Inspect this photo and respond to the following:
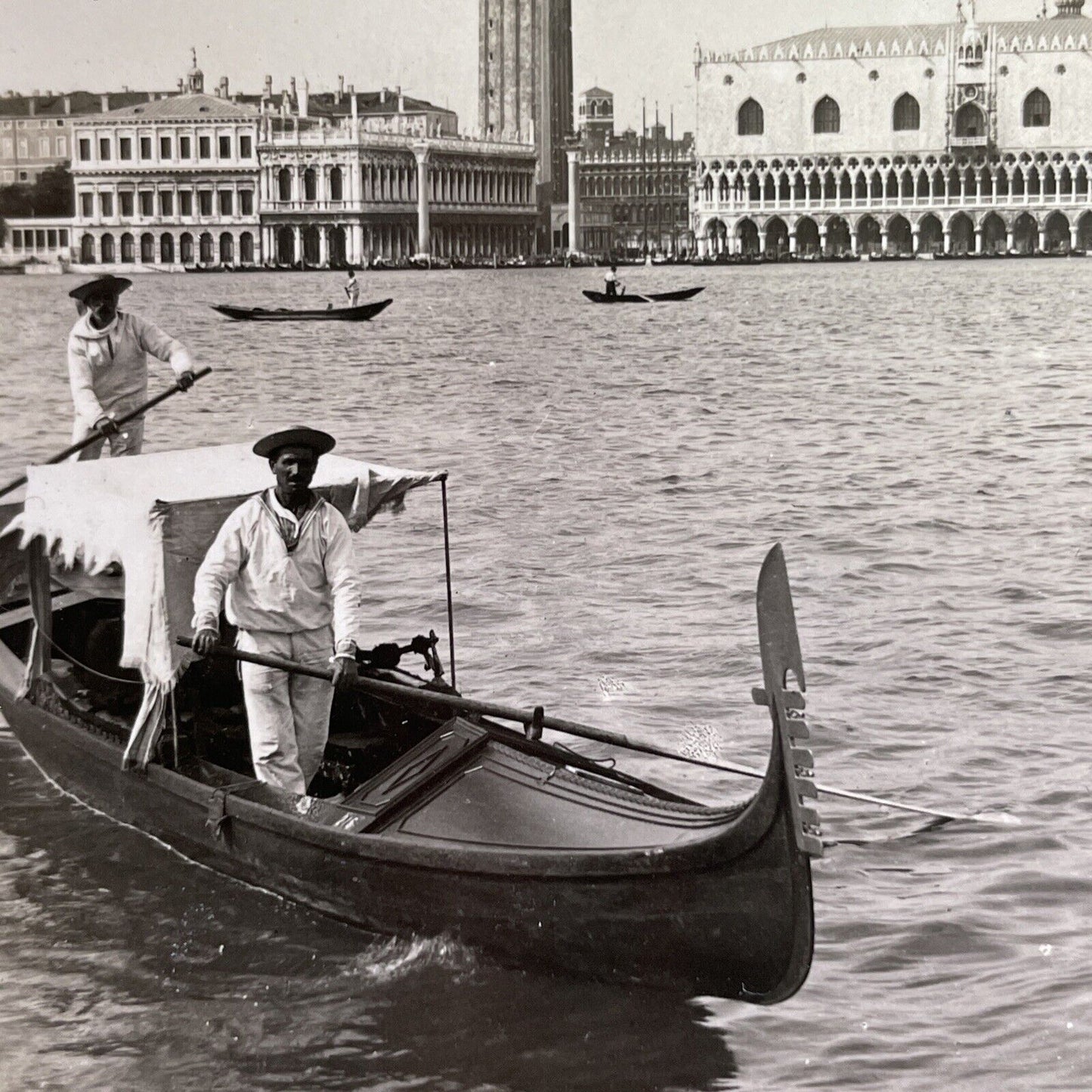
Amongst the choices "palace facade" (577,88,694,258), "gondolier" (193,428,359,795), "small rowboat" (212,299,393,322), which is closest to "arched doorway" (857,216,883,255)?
"palace facade" (577,88,694,258)

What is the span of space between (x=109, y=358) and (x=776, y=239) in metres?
72.1

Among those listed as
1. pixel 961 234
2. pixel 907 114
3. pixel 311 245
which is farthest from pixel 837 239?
pixel 311 245

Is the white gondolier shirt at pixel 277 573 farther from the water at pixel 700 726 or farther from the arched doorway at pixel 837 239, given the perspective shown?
the arched doorway at pixel 837 239

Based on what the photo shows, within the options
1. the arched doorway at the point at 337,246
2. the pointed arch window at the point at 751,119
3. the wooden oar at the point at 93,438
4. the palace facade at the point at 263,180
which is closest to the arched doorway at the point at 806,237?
the pointed arch window at the point at 751,119

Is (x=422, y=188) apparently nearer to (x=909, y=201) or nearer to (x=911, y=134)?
(x=909, y=201)

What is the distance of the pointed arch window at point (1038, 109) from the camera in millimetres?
72062

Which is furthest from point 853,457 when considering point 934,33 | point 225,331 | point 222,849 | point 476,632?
point 934,33

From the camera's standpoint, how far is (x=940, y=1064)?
4.58 meters

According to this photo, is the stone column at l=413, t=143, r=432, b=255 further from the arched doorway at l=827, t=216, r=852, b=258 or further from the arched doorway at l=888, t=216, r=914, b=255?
the arched doorway at l=888, t=216, r=914, b=255

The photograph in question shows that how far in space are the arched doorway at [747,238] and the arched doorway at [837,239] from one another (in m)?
3.04

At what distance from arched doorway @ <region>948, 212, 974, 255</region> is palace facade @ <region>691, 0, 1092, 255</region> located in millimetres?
61

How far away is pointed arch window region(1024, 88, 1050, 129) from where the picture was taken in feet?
236

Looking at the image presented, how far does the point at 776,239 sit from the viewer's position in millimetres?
77250

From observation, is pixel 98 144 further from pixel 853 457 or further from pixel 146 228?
pixel 853 457
